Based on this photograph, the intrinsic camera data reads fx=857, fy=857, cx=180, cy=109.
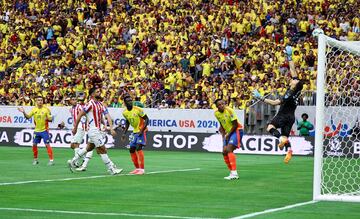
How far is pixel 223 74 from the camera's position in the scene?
40375mm

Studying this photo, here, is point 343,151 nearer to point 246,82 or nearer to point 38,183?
point 246,82

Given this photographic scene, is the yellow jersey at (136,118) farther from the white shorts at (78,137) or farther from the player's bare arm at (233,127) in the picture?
the white shorts at (78,137)

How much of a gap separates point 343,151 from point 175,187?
13.9 meters

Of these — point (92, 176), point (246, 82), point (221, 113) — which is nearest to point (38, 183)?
point (92, 176)

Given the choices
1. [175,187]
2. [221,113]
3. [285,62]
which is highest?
[285,62]

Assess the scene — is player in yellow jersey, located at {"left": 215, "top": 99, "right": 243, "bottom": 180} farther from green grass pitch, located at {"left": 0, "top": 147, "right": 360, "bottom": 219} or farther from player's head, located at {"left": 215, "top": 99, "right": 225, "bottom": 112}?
green grass pitch, located at {"left": 0, "top": 147, "right": 360, "bottom": 219}

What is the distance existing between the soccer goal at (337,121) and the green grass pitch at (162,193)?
599 mm

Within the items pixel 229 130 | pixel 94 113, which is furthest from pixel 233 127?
pixel 94 113

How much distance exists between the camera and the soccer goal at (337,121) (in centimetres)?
1527

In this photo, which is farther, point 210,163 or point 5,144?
point 5,144

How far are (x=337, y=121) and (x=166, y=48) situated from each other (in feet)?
52.4

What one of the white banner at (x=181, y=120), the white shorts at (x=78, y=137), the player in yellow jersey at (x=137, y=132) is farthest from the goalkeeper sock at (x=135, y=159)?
the white banner at (x=181, y=120)

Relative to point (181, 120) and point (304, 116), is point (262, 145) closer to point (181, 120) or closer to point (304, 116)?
point (304, 116)

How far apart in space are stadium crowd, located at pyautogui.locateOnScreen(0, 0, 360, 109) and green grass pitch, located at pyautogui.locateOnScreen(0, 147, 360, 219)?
13.3m
